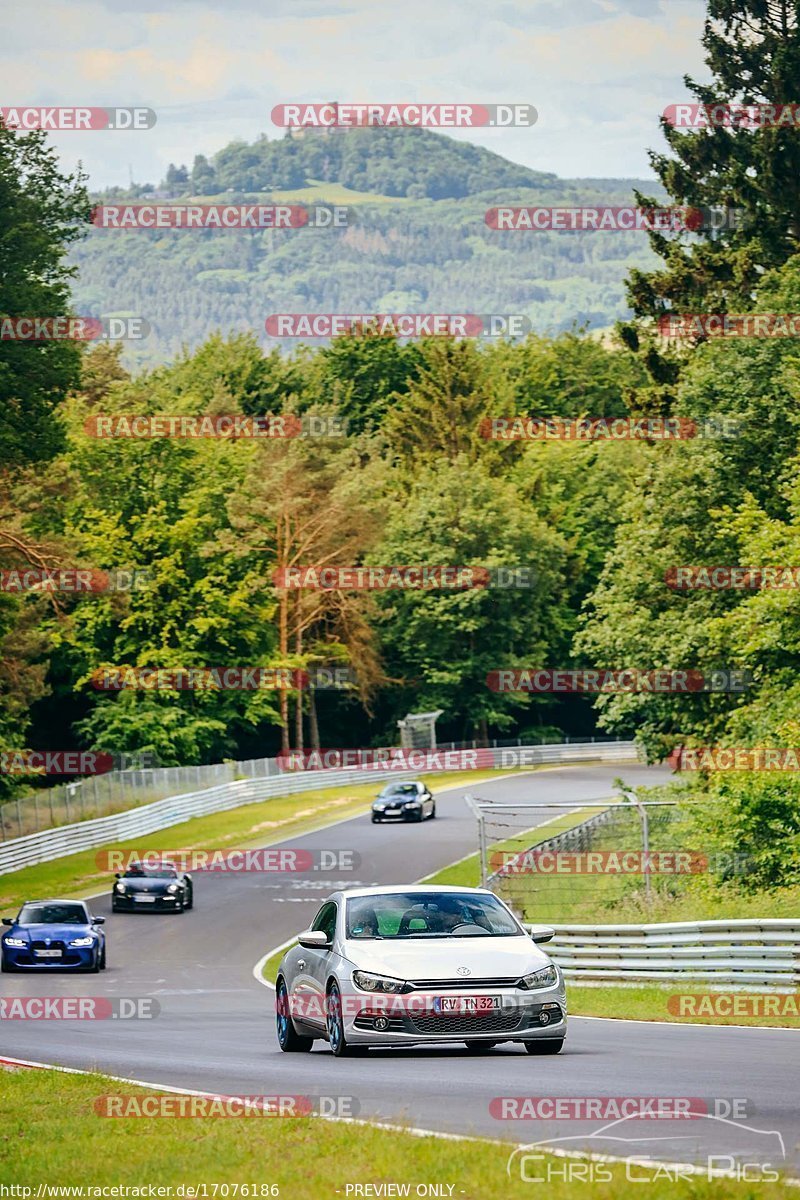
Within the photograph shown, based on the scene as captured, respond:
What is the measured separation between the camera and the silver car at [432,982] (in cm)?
1407

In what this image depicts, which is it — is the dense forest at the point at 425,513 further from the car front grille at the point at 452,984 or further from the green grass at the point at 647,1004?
the car front grille at the point at 452,984

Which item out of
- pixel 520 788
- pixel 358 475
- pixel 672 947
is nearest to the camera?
pixel 672 947

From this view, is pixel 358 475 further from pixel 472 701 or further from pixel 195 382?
pixel 195 382

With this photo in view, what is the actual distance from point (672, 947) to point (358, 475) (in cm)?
7198

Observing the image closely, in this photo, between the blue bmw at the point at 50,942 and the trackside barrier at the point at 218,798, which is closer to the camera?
the blue bmw at the point at 50,942

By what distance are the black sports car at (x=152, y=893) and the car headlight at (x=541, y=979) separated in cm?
3011

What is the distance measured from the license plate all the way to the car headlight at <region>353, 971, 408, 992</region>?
29cm

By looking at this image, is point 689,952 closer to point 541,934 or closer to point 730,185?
point 541,934

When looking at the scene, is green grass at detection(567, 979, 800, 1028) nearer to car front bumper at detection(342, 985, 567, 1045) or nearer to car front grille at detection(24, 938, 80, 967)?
car front bumper at detection(342, 985, 567, 1045)

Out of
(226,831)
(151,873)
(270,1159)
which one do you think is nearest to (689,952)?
(270,1159)

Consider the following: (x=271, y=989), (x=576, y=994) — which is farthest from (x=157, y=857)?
(x=576, y=994)

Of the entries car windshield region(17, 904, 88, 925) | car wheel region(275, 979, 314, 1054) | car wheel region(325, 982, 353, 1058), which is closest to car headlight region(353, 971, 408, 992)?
car wheel region(325, 982, 353, 1058)

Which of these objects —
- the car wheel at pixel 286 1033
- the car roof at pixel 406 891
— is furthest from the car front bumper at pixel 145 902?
the car roof at pixel 406 891

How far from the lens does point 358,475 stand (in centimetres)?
9500
